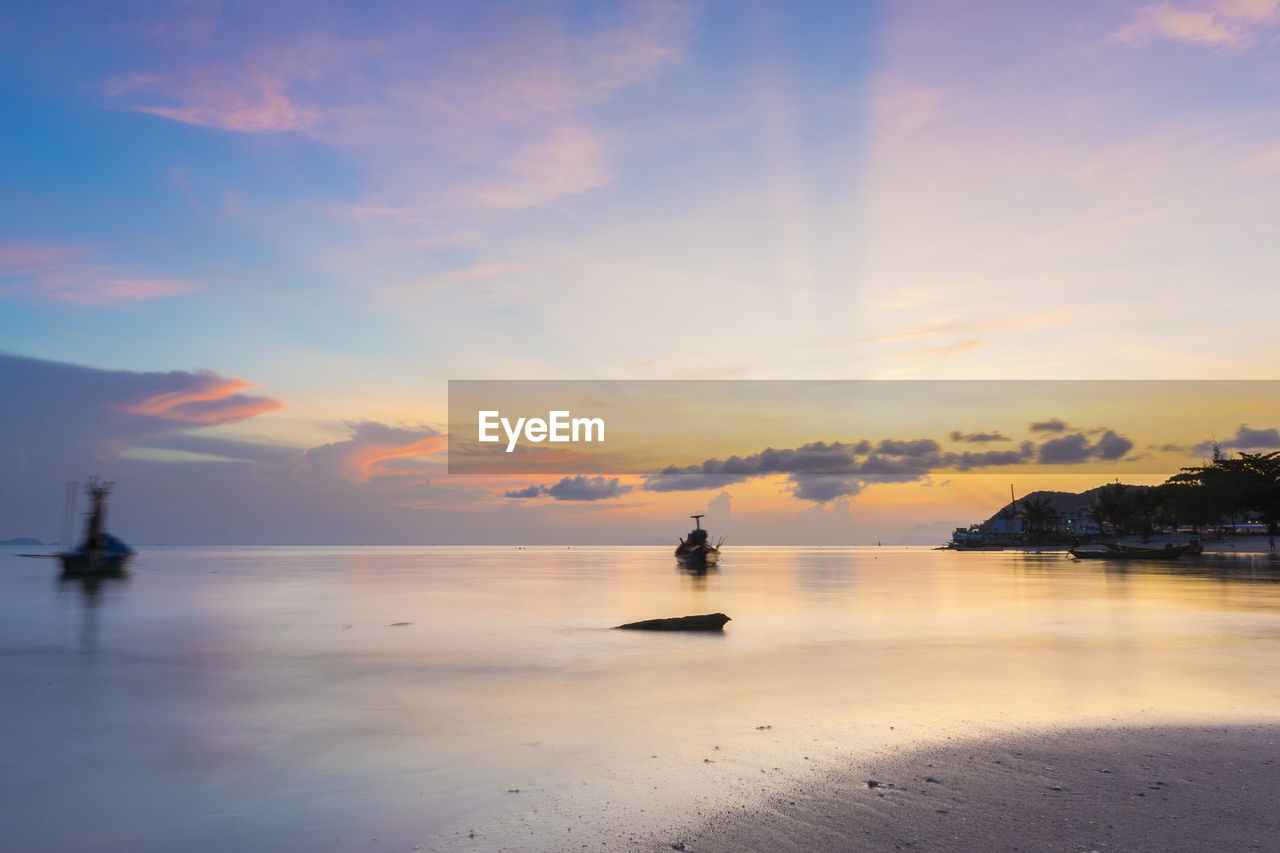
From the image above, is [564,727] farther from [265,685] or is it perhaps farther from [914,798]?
[265,685]

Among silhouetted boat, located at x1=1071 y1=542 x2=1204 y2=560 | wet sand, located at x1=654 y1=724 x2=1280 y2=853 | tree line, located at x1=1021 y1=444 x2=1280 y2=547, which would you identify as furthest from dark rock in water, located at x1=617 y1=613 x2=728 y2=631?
tree line, located at x1=1021 y1=444 x2=1280 y2=547

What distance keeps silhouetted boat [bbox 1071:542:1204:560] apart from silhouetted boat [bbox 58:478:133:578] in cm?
10923

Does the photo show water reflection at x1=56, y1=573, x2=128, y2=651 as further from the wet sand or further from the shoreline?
the shoreline

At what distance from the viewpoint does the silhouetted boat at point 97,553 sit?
3027 inches

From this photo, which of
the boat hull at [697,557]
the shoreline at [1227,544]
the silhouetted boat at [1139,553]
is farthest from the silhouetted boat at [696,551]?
the shoreline at [1227,544]

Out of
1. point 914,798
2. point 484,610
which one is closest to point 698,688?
point 914,798

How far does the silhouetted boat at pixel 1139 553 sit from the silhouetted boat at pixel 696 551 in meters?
49.5

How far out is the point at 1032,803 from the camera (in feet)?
27.5

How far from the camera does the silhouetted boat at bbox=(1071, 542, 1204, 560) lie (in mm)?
101188

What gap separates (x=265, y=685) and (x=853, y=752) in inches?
589

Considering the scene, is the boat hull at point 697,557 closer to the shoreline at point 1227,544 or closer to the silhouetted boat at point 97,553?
the silhouetted boat at point 97,553

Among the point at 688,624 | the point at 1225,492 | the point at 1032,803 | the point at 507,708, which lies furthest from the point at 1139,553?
the point at 1032,803

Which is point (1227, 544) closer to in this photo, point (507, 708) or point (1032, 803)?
point (507, 708)

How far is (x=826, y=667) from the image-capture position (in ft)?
71.3
